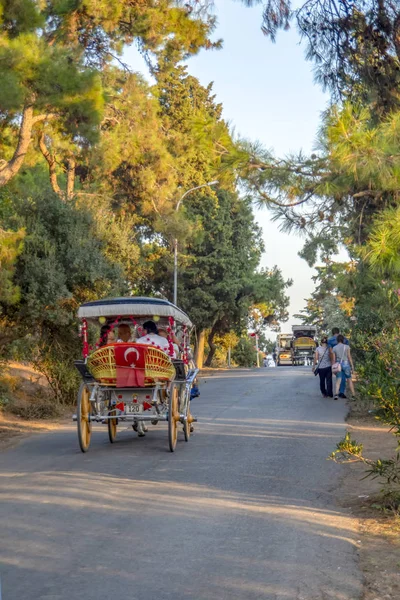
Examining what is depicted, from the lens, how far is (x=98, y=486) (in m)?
10.3

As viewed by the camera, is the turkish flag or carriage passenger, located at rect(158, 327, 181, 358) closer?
the turkish flag

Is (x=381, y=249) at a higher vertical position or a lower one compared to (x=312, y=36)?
lower

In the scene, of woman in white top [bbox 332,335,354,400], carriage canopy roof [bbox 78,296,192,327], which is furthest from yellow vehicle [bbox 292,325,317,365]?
carriage canopy roof [bbox 78,296,192,327]

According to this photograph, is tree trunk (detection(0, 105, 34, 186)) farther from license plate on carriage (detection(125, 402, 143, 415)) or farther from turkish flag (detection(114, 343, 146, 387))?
license plate on carriage (detection(125, 402, 143, 415))

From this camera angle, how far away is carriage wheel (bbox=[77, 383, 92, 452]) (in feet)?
43.4

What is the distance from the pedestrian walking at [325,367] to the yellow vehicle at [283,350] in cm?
5835

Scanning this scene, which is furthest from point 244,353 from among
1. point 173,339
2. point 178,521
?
point 178,521

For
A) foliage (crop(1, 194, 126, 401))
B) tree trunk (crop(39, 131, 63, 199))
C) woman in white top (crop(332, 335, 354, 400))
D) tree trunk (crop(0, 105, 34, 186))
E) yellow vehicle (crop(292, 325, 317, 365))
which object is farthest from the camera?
yellow vehicle (crop(292, 325, 317, 365))

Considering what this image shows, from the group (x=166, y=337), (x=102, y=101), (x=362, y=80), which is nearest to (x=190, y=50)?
(x=102, y=101)

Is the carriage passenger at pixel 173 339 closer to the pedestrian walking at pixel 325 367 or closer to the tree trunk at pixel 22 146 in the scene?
the tree trunk at pixel 22 146

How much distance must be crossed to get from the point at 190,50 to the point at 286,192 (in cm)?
974

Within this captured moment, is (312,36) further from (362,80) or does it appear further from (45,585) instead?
(45,585)

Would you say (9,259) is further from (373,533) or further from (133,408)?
(373,533)

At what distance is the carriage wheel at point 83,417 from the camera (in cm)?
1322
